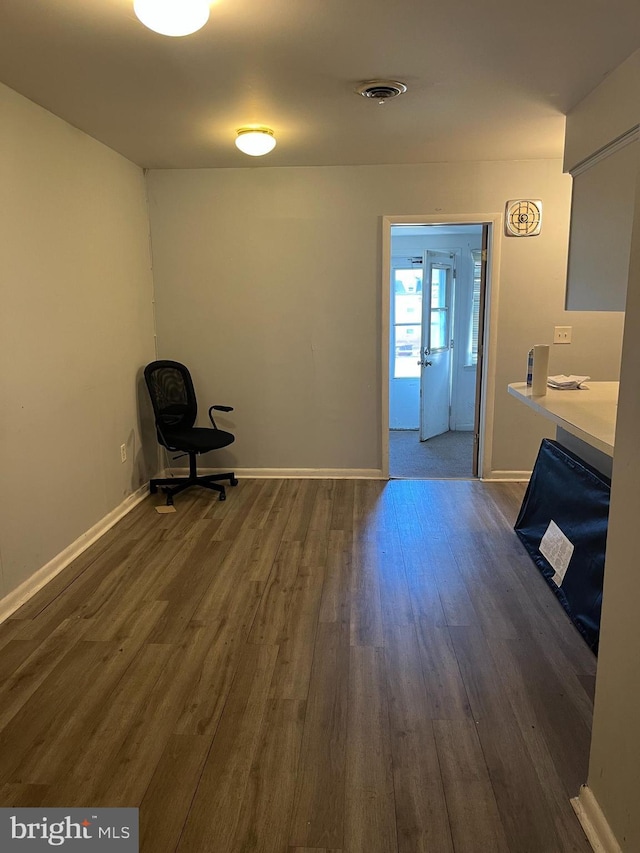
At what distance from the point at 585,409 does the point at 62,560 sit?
283cm

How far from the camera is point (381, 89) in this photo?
9.00 feet

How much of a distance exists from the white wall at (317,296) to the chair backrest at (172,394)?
8.7 inches

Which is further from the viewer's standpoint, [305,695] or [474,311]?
[474,311]

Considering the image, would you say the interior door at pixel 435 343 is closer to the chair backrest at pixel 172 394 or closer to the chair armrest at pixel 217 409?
the chair armrest at pixel 217 409

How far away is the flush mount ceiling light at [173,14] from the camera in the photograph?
1806 millimetres

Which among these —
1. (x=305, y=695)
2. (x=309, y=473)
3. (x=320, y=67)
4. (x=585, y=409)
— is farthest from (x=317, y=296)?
(x=305, y=695)

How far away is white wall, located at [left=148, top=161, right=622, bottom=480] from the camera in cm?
438

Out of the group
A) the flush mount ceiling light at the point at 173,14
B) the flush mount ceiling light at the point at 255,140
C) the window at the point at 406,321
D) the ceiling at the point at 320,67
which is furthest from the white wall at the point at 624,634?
the window at the point at 406,321

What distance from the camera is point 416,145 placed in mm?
3797

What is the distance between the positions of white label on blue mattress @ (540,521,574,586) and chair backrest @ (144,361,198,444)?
2.63m

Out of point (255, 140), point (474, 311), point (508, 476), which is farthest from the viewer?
point (474, 311)

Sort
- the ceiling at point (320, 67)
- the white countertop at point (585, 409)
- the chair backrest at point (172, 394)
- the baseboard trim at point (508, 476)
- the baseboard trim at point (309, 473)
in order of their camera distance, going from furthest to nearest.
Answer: the baseboard trim at point (309, 473), the baseboard trim at point (508, 476), the chair backrest at point (172, 394), the white countertop at point (585, 409), the ceiling at point (320, 67)

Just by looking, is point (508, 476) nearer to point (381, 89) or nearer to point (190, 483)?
point (190, 483)

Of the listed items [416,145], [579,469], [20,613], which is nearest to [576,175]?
[416,145]
